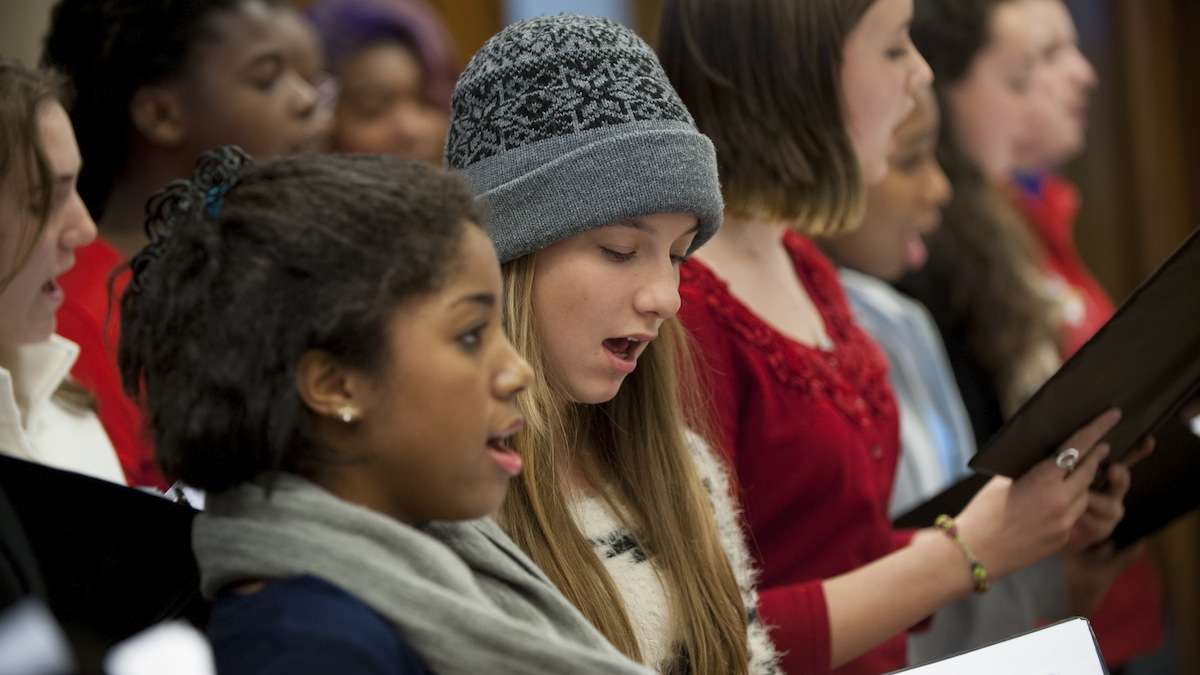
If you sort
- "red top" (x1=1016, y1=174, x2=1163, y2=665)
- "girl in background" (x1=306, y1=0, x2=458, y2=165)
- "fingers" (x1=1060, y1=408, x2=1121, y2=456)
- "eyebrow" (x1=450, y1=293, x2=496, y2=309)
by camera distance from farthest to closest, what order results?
"girl in background" (x1=306, y1=0, x2=458, y2=165)
"red top" (x1=1016, y1=174, x2=1163, y2=665)
"fingers" (x1=1060, y1=408, x2=1121, y2=456)
"eyebrow" (x1=450, y1=293, x2=496, y2=309)

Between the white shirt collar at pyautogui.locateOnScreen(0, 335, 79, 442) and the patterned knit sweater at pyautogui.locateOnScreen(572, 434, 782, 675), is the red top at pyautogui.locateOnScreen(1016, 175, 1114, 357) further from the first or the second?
the white shirt collar at pyautogui.locateOnScreen(0, 335, 79, 442)

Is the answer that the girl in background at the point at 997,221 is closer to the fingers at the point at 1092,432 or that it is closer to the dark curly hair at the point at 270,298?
the fingers at the point at 1092,432

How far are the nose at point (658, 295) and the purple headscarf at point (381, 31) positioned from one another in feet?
5.61

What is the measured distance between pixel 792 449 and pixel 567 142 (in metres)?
0.51

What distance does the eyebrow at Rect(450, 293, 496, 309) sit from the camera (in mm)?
966

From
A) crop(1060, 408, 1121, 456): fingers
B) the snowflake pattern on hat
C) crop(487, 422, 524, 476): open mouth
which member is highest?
the snowflake pattern on hat

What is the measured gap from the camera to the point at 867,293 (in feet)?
8.34

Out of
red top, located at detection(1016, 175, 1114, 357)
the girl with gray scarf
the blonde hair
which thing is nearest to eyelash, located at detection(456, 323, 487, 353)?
the girl with gray scarf

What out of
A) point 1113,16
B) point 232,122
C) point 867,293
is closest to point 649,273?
point 232,122

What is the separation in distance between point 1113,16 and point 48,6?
3071 millimetres

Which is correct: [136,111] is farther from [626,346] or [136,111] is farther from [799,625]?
[799,625]

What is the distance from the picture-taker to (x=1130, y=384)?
1.57 metres

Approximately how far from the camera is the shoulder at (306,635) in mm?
856

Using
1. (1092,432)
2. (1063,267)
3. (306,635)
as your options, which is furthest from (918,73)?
(1063,267)
